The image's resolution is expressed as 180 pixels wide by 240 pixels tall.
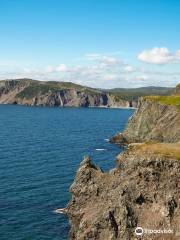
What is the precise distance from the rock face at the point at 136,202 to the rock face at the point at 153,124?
265 ft

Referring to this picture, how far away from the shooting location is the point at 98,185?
59.7m

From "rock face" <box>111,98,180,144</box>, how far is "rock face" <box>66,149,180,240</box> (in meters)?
80.7

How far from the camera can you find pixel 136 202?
183ft

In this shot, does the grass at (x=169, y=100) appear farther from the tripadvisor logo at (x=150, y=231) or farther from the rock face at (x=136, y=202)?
the tripadvisor logo at (x=150, y=231)

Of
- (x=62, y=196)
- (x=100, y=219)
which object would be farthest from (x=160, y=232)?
(x=62, y=196)

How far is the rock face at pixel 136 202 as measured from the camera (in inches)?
2136

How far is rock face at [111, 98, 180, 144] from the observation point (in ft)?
467

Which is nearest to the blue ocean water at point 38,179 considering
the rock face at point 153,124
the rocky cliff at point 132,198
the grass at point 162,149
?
the rocky cliff at point 132,198

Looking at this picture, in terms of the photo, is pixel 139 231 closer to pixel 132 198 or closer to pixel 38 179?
pixel 132 198

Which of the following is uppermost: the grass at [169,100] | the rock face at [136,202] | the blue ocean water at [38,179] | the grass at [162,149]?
the grass at [169,100]

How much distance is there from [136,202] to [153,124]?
102 metres

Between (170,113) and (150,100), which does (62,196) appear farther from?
(150,100)

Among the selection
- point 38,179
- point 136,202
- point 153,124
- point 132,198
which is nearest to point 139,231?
point 136,202

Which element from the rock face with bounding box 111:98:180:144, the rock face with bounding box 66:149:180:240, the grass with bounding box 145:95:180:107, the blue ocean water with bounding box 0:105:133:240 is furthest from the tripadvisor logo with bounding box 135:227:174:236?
the grass with bounding box 145:95:180:107
